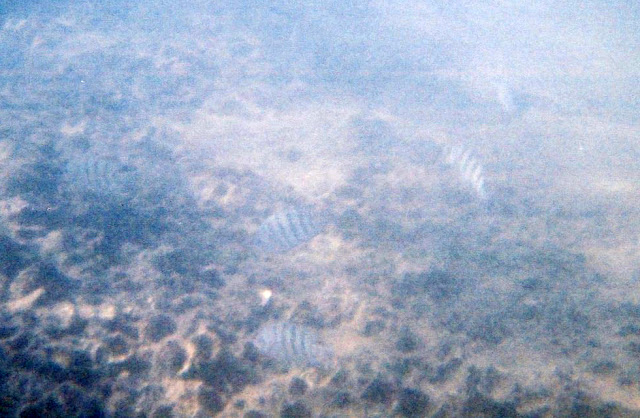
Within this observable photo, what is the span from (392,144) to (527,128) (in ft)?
16.4

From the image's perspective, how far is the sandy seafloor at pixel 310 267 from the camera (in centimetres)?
329

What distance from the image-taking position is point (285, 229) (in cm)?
402

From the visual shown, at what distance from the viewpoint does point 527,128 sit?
1053 cm

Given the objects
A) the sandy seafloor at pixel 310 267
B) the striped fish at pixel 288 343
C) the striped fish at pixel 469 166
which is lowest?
the sandy seafloor at pixel 310 267

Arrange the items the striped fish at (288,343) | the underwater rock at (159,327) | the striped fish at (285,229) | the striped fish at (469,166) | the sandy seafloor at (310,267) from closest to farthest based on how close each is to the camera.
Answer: the striped fish at (288,343) < the sandy seafloor at (310,267) < the underwater rock at (159,327) < the striped fish at (285,229) < the striped fish at (469,166)

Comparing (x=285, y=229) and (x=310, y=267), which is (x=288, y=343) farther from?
(x=310, y=267)

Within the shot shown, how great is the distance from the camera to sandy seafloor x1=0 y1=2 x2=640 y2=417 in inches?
129

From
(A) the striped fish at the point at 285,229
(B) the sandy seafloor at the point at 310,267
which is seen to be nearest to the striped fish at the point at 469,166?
(B) the sandy seafloor at the point at 310,267

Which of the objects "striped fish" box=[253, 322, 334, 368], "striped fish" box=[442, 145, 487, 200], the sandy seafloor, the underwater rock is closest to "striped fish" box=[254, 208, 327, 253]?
the sandy seafloor

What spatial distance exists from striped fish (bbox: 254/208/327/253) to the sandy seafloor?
0.81 metres

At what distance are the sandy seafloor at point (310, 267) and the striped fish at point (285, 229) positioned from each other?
81cm

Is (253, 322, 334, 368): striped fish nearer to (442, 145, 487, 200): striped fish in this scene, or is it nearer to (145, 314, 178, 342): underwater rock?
(145, 314, 178, 342): underwater rock

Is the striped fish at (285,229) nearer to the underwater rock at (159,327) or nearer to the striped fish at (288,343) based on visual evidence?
the striped fish at (288,343)

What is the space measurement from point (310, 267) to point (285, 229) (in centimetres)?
114
